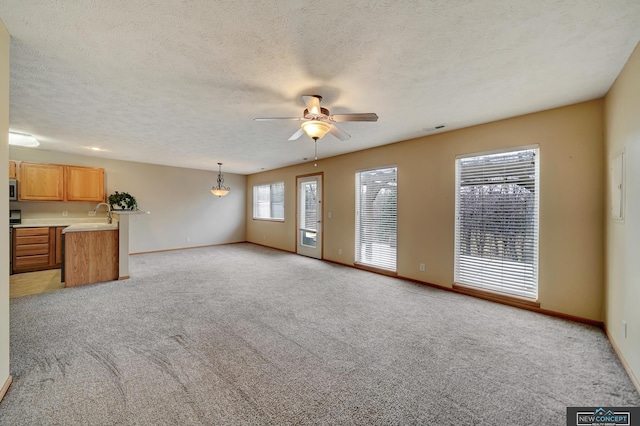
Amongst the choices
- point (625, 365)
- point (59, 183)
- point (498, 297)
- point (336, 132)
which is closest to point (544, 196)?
point (498, 297)

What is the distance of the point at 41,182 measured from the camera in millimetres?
5105

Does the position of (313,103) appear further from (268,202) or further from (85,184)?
(85,184)

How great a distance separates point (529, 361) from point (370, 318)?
1429 millimetres

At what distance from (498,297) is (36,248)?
8.08 meters

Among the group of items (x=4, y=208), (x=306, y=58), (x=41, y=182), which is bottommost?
(x=4, y=208)

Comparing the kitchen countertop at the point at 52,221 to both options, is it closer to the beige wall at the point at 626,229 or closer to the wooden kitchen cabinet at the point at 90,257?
the wooden kitchen cabinet at the point at 90,257

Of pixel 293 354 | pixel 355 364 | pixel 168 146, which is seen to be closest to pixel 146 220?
pixel 168 146

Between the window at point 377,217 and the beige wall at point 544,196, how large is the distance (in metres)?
0.16

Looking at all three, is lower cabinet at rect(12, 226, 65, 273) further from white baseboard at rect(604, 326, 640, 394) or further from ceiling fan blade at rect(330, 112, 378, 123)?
white baseboard at rect(604, 326, 640, 394)

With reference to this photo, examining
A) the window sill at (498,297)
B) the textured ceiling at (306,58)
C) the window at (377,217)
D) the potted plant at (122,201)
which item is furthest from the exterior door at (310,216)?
the potted plant at (122,201)

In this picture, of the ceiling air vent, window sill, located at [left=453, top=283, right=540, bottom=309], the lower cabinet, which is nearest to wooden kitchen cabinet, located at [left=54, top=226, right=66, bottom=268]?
the lower cabinet

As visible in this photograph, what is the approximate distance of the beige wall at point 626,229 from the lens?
6.15 ft

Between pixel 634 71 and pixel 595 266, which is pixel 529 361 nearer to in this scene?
pixel 595 266

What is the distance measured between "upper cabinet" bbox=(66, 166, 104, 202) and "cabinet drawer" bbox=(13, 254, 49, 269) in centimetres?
130
